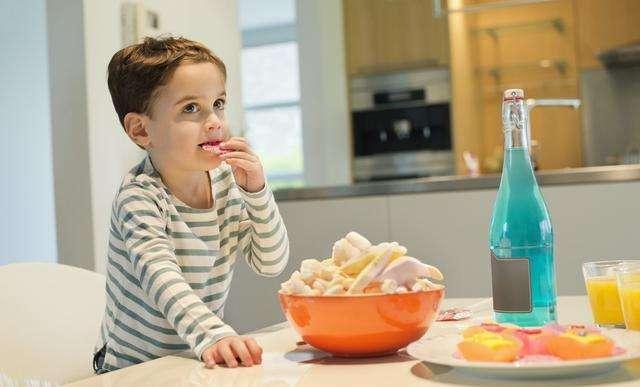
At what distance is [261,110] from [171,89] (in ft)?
26.0

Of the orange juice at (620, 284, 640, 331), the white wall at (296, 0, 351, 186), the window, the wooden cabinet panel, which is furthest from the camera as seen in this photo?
the window

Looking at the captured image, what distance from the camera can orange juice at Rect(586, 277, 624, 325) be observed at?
3.34ft

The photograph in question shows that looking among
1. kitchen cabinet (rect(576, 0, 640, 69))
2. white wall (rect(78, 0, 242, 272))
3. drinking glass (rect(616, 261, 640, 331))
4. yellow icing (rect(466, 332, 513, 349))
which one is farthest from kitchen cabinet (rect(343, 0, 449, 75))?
yellow icing (rect(466, 332, 513, 349))

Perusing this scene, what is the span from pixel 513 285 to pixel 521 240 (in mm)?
57

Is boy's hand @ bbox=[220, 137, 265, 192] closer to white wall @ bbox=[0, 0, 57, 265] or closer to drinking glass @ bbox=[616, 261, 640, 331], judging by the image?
drinking glass @ bbox=[616, 261, 640, 331]

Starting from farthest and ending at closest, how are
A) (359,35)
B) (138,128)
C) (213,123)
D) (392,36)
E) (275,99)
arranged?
(275,99) → (359,35) → (392,36) → (138,128) → (213,123)

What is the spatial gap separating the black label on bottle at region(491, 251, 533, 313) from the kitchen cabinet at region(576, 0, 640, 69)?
486 cm

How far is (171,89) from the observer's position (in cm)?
124

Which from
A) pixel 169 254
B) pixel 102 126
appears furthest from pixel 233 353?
pixel 102 126

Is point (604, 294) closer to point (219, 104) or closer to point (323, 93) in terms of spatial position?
point (219, 104)

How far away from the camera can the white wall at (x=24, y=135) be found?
17.9 feet

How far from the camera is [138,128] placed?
1.33 meters

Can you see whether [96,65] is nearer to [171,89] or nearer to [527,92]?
[171,89]

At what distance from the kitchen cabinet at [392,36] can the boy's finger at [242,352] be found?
490 cm
